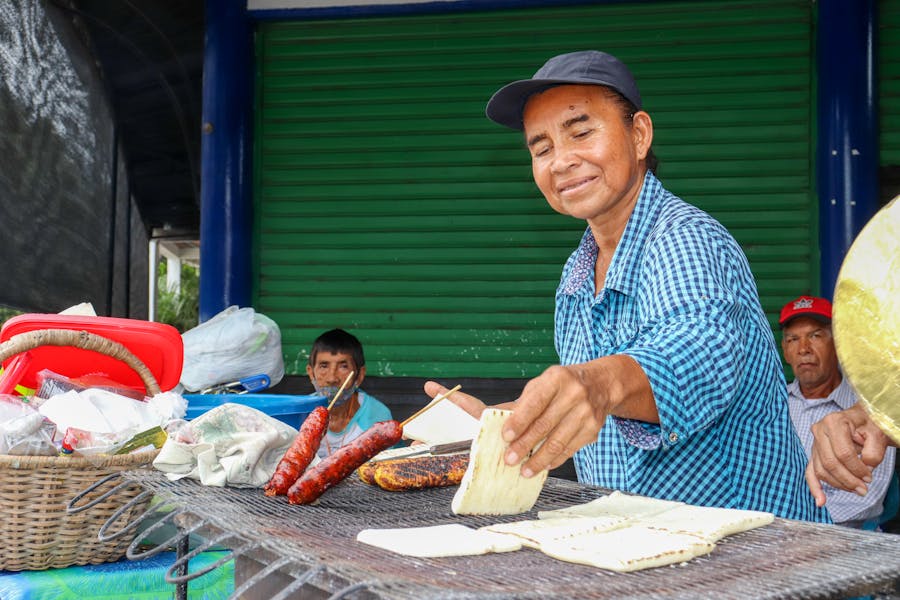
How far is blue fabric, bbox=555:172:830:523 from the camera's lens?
1721mm

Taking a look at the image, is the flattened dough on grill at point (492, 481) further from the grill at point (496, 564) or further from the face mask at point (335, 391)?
the face mask at point (335, 391)

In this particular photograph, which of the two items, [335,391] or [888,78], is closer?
[335,391]

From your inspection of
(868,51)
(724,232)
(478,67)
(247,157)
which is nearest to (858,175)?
(868,51)

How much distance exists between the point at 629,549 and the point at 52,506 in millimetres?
1809

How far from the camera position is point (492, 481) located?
1656 mm

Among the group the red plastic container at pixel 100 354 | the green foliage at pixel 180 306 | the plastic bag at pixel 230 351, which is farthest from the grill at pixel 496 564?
the green foliage at pixel 180 306

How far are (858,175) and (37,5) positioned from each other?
19.1 ft

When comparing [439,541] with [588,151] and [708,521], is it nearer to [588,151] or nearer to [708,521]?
[708,521]

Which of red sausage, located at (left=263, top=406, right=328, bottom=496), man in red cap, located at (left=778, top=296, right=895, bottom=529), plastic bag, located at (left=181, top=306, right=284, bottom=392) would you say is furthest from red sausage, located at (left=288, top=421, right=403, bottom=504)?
man in red cap, located at (left=778, top=296, right=895, bottom=529)

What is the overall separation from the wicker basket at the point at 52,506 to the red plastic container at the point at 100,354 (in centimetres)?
21

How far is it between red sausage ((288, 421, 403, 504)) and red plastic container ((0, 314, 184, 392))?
41.5 inches

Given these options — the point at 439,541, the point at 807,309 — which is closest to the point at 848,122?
the point at 807,309

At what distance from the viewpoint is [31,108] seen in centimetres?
639

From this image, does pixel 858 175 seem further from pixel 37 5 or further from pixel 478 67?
pixel 37 5
